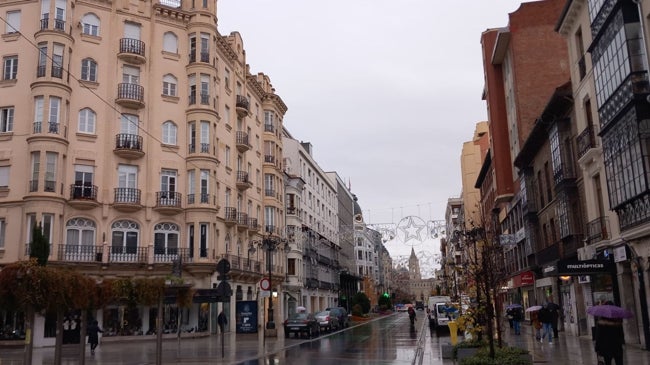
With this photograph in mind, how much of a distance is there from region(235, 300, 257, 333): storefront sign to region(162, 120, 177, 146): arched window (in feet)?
37.2

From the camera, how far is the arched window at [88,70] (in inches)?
1439

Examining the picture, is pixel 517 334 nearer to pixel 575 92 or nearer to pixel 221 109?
pixel 575 92

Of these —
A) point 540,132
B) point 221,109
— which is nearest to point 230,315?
point 221,109

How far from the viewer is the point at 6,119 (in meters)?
35.1

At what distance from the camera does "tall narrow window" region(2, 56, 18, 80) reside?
3541cm

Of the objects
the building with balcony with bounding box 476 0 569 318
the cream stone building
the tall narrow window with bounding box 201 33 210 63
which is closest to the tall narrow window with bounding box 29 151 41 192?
the cream stone building

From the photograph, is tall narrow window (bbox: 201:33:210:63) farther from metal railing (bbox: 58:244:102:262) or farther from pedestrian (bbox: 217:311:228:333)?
pedestrian (bbox: 217:311:228:333)

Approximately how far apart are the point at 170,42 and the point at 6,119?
36.6 feet

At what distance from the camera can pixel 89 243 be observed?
116 ft

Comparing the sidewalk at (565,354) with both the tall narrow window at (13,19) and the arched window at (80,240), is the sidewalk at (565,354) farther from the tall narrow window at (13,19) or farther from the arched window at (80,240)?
the tall narrow window at (13,19)

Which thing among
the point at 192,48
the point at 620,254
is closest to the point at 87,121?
the point at 192,48

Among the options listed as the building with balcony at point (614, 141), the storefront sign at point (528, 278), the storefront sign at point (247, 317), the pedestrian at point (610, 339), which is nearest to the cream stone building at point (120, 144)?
the storefront sign at point (247, 317)

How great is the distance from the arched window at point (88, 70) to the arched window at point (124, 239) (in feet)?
28.9

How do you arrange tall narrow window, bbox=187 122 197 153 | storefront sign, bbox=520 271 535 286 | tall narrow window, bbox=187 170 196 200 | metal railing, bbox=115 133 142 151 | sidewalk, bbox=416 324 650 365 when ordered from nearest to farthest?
sidewalk, bbox=416 324 650 365 → metal railing, bbox=115 133 142 151 → tall narrow window, bbox=187 170 196 200 → tall narrow window, bbox=187 122 197 153 → storefront sign, bbox=520 271 535 286
